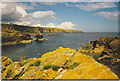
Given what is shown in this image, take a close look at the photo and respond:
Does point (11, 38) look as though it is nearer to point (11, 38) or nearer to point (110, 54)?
point (11, 38)

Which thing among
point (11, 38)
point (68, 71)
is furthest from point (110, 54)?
point (11, 38)

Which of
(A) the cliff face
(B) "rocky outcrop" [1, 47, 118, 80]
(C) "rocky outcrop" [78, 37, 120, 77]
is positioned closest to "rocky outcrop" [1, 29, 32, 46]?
(A) the cliff face

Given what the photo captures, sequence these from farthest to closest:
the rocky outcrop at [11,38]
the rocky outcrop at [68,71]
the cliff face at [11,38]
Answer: the rocky outcrop at [11,38]
the cliff face at [11,38]
the rocky outcrop at [68,71]

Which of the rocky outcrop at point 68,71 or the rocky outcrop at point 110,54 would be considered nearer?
the rocky outcrop at point 68,71

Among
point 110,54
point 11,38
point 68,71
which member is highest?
point 68,71

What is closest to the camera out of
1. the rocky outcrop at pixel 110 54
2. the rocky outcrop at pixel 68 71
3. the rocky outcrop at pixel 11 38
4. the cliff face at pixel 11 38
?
the rocky outcrop at pixel 68 71

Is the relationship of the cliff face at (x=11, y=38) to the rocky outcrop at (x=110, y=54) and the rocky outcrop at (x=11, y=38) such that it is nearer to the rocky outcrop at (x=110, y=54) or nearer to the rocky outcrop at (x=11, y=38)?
the rocky outcrop at (x=11, y=38)

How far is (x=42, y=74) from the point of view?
980cm

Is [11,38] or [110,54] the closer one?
[110,54]

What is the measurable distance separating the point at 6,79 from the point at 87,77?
11.9 metres

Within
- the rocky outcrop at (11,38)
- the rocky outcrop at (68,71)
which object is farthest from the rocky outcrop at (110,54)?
the rocky outcrop at (11,38)

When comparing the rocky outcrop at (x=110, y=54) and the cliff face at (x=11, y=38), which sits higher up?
the cliff face at (x=11, y=38)

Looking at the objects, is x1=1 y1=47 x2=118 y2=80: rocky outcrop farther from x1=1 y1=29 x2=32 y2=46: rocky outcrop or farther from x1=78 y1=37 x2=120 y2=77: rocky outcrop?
x1=1 y1=29 x2=32 y2=46: rocky outcrop

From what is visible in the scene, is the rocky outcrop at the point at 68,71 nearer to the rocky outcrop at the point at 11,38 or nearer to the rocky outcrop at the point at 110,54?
the rocky outcrop at the point at 110,54
